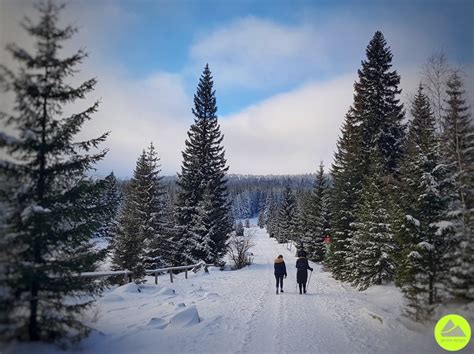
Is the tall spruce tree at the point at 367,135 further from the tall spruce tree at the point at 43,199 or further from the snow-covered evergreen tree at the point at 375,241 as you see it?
the tall spruce tree at the point at 43,199

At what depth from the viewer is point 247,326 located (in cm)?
988

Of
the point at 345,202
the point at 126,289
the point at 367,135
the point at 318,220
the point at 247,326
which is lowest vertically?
the point at 247,326

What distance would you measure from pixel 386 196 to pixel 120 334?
13212 millimetres

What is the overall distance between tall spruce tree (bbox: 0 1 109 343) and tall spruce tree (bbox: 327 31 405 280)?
16.8 meters

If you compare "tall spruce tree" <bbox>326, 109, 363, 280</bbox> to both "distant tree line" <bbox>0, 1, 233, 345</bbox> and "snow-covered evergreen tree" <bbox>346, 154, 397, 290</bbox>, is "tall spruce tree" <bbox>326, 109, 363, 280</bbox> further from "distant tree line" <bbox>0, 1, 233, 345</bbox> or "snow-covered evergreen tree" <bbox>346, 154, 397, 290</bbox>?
"distant tree line" <bbox>0, 1, 233, 345</bbox>

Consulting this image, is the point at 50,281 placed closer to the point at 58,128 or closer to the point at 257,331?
the point at 58,128

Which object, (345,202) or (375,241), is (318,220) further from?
(375,241)

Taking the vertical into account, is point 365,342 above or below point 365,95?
below

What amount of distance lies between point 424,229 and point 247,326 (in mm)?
5923

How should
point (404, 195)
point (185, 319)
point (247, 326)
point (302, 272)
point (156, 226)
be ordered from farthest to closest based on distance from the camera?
point (156, 226) < point (302, 272) < point (404, 195) < point (247, 326) < point (185, 319)

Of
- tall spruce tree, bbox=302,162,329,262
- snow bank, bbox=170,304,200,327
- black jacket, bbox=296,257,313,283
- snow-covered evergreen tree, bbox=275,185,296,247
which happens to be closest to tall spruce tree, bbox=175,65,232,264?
tall spruce tree, bbox=302,162,329,262

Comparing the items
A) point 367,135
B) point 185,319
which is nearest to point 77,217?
point 185,319

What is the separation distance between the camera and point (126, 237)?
2000 cm

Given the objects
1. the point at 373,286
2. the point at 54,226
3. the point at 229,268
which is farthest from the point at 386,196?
the point at 229,268
